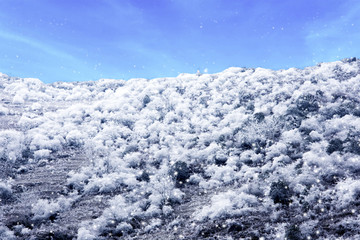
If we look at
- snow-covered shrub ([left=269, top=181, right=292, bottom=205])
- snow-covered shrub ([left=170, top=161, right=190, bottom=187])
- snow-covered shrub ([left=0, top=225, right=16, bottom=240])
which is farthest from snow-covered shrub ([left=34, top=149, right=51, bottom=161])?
snow-covered shrub ([left=269, top=181, right=292, bottom=205])

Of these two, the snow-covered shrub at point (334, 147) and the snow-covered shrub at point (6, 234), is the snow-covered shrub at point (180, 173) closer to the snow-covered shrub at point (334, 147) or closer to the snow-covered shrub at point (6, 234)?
the snow-covered shrub at point (334, 147)

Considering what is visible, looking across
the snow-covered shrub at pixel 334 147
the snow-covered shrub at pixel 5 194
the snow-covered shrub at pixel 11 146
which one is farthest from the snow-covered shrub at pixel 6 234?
the snow-covered shrub at pixel 334 147

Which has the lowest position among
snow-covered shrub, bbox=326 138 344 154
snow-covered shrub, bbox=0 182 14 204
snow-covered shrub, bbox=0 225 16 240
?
snow-covered shrub, bbox=326 138 344 154

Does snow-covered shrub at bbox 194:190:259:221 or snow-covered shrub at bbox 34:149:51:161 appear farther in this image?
snow-covered shrub at bbox 34:149:51:161

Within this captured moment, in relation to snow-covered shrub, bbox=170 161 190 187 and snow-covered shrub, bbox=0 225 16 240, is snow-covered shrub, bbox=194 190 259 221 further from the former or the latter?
snow-covered shrub, bbox=0 225 16 240

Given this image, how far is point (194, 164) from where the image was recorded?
2256 cm

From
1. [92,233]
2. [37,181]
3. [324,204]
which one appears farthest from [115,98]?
[324,204]

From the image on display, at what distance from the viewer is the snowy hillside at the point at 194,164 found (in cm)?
1318

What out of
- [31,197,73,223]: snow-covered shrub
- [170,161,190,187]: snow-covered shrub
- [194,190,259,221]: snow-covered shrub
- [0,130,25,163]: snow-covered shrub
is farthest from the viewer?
[0,130,25,163]: snow-covered shrub

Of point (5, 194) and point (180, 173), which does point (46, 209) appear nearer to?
point (5, 194)

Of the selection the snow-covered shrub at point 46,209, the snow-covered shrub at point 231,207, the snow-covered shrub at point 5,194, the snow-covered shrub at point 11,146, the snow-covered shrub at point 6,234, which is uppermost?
the snow-covered shrub at point 11,146

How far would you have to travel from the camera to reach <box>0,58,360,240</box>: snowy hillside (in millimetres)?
13180

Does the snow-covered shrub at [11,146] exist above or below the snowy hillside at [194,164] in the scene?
above

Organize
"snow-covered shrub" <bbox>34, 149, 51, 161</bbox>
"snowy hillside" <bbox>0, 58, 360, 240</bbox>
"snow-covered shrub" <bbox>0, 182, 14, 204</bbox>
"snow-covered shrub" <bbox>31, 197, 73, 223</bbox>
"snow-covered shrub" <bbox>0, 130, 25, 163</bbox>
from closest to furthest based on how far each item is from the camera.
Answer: "snowy hillside" <bbox>0, 58, 360, 240</bbox>, "snow-covered shrub" <bbox>31, 197, 73, 223</bbox>, "snow-covered shrub" <bbox>0, 182, 14, 204</bbox>, "snow-covered shrub" <bbox>0, 130, 25, 163</bbox>, "snow-covered shrub" <bbox>34, 149, 51, 161</bbox>
